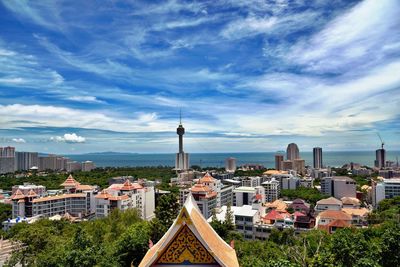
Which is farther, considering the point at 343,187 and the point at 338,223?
the point at 343,187

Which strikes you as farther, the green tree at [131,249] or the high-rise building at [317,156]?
the high-rise building at [317,156]

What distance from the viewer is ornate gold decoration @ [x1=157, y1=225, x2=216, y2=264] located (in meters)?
8.80

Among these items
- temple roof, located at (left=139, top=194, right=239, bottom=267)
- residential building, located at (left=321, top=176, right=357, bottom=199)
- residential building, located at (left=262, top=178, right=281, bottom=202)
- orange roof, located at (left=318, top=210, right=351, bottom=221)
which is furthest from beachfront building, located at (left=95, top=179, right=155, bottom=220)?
residential building, located at (left=321, top=176, right=357, bottom=199)

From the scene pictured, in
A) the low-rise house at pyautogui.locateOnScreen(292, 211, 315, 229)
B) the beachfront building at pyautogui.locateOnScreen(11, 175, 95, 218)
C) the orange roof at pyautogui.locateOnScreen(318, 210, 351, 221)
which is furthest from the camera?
the beachfront building at pyautogui.locateOnScreen(11, 175, 95, 218)

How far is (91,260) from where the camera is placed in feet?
38.2

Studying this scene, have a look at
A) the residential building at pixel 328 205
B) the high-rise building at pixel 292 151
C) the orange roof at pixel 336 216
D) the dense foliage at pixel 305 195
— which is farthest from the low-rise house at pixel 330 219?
the high-rise building at pixel 292 151

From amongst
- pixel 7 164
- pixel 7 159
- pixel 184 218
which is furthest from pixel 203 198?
pixel 7 164

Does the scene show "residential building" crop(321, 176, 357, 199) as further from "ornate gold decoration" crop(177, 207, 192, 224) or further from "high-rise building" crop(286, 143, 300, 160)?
"high-rise building" crop(286, 143, 300, 160)

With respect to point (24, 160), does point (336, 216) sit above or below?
below

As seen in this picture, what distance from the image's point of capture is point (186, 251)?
8883 mm

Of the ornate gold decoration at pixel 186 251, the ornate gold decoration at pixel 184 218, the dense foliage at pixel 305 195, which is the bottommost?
the dense foliage at pixel 305 195

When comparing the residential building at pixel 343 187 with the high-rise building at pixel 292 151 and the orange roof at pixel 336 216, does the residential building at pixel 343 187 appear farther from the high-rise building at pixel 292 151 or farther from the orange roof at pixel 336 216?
the high-rise building at pixel 292 151

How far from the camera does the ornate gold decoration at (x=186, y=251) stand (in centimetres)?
880

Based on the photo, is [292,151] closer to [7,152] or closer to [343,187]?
[343,187]
